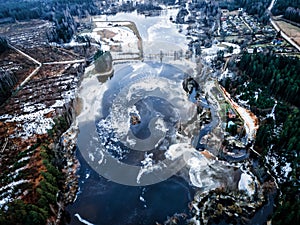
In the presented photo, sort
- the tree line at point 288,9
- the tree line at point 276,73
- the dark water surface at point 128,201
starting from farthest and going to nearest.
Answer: the tree line at point 288,9 → the tree line at point 276,73 → the dark water surface at point 128,201

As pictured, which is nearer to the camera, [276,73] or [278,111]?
[278,111]

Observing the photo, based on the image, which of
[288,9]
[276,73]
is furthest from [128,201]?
[288,9]

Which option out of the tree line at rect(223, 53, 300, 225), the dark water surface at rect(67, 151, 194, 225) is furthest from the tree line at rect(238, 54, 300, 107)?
the dark water surface at rect(67, 151, 194, 225)

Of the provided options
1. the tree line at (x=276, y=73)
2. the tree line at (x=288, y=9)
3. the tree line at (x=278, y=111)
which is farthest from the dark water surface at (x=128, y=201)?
the tree line at (x=288, y=9)

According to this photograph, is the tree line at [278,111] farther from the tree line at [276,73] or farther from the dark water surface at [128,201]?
the dark water surface at [128,201]

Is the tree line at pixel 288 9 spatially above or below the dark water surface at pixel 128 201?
above

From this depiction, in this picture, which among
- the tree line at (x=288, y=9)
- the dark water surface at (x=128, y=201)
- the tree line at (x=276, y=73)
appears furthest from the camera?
the tree line at (x=288, y=9)

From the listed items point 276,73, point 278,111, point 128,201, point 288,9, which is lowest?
point 128,201

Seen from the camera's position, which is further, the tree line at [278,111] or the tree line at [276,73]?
the tree line at [276,73]

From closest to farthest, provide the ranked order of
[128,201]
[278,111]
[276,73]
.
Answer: [128,201] → [278,111] → [276,73]

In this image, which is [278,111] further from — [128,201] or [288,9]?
[288,9]

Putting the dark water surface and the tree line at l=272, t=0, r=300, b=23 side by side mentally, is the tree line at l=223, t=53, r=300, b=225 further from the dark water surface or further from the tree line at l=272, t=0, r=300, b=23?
the tree line at l=272, t=0, r=300, b=23

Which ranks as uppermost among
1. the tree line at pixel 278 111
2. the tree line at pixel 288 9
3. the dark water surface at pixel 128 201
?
the tree line at pixel 288 9
